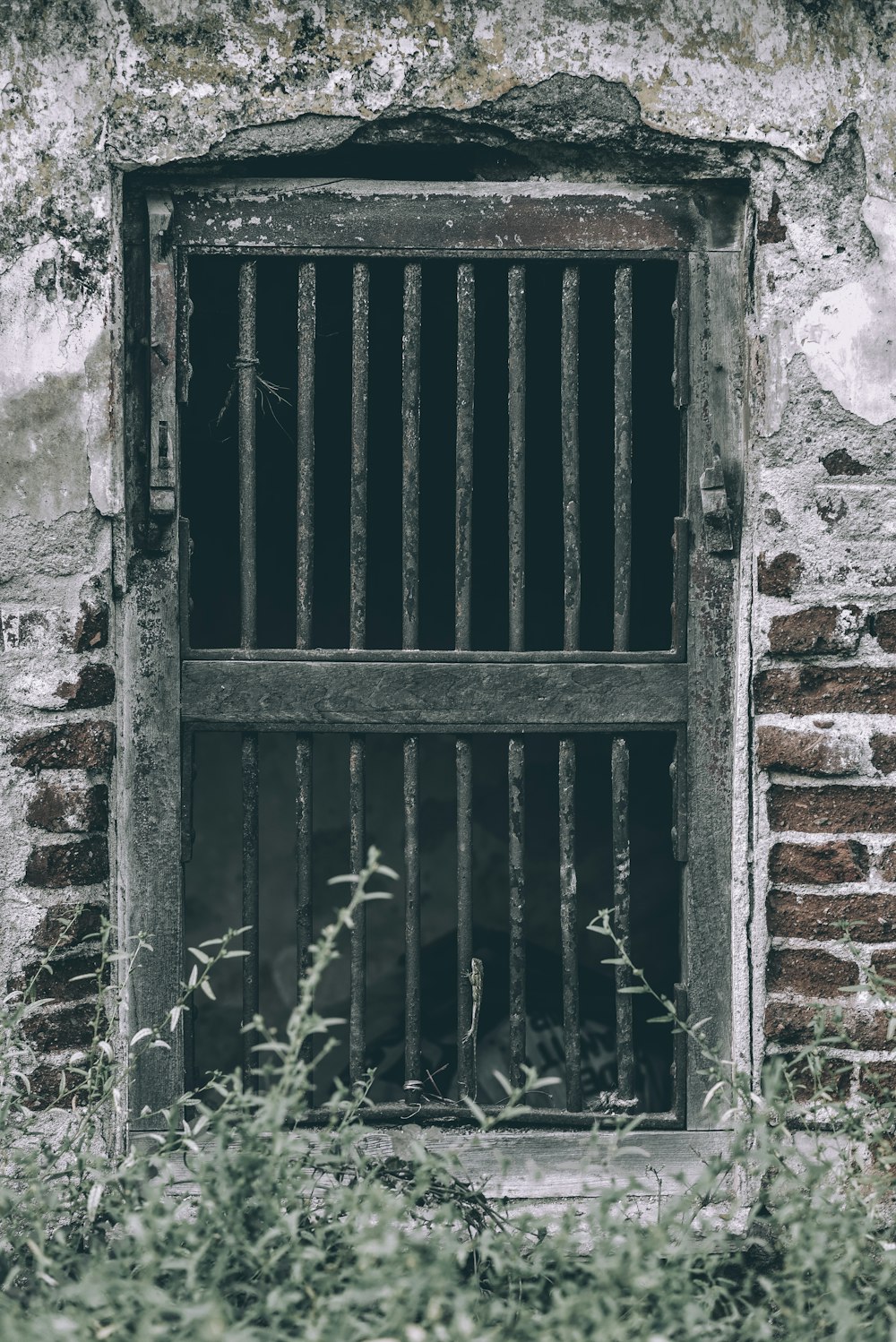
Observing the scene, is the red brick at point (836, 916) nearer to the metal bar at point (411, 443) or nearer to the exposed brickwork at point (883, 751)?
the exposed brickwork at point (883, 751)

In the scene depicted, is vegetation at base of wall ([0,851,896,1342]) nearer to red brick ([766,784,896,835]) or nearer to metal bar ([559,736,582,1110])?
metal bar ([559,736,582,1110])

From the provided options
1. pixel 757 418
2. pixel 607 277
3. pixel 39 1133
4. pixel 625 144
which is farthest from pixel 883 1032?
pixel 607 277

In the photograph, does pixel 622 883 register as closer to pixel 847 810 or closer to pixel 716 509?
pixel 847 810

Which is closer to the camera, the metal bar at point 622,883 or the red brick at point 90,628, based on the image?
the red brick at point 90,628

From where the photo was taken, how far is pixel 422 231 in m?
1.96

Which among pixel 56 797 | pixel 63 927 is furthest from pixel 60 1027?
pixel 56 797

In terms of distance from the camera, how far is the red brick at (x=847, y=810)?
1.92m

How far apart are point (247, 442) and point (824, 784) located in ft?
3.99

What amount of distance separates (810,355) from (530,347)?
121 centimetres

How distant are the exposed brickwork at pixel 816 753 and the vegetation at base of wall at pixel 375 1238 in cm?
47

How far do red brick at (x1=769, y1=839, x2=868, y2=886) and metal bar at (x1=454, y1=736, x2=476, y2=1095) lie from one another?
57 centimetres

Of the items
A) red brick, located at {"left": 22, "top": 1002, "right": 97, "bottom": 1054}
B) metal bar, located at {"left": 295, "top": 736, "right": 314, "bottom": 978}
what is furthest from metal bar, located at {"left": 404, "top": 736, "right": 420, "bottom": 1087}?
red brick, located at {"left": 22, "top": 1002, "right": 97, "bottom": 1054}

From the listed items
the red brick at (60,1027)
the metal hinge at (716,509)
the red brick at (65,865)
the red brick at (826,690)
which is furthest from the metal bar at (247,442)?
the red brick at (826,690)

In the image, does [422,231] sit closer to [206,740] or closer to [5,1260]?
[5,1260]
